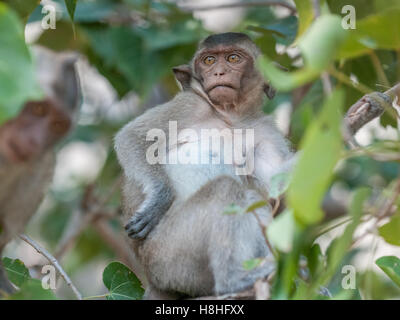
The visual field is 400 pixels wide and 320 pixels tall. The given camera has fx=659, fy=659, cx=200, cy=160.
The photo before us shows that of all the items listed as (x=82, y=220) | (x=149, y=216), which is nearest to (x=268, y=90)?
(x=149, y=216)

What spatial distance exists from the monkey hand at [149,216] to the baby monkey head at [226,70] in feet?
3.27

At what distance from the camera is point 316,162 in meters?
2.55

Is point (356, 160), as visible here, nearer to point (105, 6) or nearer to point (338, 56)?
point (105, 6)

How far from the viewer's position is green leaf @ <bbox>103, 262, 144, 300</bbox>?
437 cm

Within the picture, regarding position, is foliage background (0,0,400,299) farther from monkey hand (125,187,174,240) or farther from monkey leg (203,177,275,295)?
monkey hand (125,187,174,240)

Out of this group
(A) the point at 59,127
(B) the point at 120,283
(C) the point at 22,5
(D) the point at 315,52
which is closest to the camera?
(D) the point at 315,52

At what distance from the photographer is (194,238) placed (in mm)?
4715

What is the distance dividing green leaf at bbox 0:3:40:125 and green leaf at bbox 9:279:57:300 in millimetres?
1191

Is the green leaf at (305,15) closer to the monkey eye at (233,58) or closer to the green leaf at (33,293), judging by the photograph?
the monkey eye at (233,58)

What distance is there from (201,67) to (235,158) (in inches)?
37.2

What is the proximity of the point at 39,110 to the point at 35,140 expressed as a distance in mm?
182

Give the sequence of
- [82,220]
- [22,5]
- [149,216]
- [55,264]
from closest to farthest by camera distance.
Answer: [55,264]
[22,5]
[149,216]
[82,220]

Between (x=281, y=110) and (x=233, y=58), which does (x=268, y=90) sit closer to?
(x=233, y=58)

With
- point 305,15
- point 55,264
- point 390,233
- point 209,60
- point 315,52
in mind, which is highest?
point 305,15
